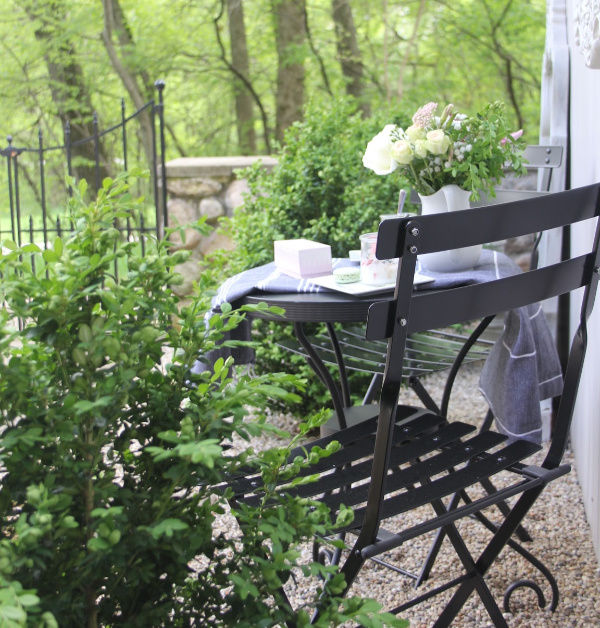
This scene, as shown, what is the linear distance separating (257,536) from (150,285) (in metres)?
0.46

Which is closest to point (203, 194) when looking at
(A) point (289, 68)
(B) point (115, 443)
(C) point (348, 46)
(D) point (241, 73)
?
(A) point (289, 68)

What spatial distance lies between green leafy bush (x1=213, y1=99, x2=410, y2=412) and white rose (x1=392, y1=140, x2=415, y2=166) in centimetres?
136

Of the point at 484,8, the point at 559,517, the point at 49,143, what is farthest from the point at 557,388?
the point at 49,143

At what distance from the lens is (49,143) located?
12.1 metres

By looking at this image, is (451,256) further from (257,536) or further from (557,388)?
(257,536)

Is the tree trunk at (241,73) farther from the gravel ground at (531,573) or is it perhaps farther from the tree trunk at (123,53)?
the gravel ground at (531,573)

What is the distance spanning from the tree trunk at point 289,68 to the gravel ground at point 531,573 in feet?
21.3

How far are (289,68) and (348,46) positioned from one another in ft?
4.81

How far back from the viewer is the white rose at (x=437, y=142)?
2.09 m

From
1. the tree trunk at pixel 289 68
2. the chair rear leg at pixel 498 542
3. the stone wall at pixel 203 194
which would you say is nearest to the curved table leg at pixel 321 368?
the chair rear leg at pixel 498 542

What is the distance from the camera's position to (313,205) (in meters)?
3.77

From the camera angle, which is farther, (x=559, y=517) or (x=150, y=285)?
(x=559, y=517)

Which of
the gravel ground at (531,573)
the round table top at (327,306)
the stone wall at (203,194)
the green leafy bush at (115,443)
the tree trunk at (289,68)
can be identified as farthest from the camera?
the tree trunk at (289,68)

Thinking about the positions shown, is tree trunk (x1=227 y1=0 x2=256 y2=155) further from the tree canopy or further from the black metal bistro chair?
the black metal bistro chair
